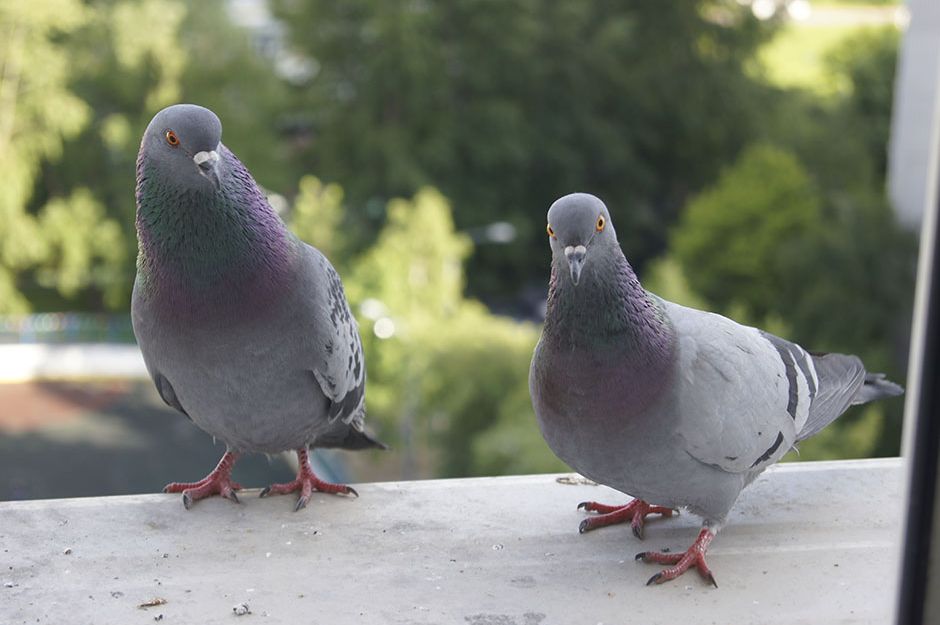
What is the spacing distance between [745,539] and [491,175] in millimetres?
28346

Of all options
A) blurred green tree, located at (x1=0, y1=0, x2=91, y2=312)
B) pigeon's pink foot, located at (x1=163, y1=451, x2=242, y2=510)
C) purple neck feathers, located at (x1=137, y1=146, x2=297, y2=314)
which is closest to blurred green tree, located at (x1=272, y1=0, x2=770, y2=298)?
blurred green tree, located at (x1=0, y1=0, x2=91, y2=312)

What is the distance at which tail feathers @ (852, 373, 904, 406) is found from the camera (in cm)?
354

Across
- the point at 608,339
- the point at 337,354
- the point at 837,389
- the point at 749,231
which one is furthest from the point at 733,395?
the point at 749,231

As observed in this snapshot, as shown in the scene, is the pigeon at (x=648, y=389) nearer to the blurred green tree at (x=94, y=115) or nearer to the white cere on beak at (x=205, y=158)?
the white cere on beak at (x=205, y=158)

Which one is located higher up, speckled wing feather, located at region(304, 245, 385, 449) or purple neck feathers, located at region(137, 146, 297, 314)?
purple neck feathers, located at region(137, 146, 297, 314)

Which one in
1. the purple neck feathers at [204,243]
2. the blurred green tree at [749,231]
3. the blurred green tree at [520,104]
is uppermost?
the blurred green tree at [520,104]

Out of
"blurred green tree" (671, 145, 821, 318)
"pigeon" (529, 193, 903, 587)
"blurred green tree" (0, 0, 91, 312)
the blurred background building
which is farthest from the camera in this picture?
"blurred green tree" (671, 145, 821, 318)

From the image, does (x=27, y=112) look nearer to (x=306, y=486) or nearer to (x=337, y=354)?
(x=306, y=486)

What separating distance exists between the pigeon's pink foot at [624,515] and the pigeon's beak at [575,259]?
0.98 metres

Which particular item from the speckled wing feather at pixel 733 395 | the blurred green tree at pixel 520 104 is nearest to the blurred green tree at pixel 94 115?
the blurred green tree at pixel 520 104

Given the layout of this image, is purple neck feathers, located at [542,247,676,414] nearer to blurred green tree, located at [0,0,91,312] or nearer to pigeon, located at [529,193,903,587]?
pigeon, located at [529,193,903,587]

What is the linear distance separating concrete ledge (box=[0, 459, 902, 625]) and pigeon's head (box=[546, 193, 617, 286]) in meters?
0.92

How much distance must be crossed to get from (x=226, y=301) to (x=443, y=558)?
3.16 ft

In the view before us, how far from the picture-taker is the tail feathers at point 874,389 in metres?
3.54
